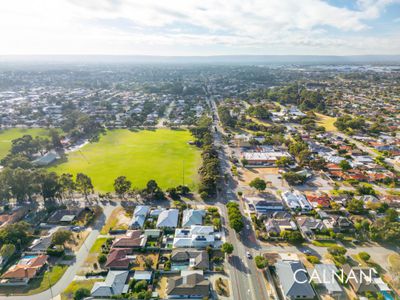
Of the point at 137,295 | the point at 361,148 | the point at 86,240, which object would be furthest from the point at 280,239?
the point at 361,148

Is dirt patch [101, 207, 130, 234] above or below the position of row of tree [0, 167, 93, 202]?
below

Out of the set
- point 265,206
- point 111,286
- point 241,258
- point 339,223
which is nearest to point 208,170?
A: point 265,206

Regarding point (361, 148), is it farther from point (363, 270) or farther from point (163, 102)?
point (163, 102)

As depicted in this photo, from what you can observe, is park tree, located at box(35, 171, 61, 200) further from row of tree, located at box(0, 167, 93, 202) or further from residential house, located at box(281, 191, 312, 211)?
residential house, located at box(281, 191, 312, 211)

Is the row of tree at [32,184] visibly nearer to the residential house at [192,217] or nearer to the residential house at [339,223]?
the residential house at [192,217]

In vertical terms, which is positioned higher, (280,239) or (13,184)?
(13,184)

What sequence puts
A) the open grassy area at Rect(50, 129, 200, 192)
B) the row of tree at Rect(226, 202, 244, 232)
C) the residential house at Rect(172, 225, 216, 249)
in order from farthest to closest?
the open grassy area at Rect(50, 129, 200, 192), the row of tree at Rect(226, 202, 244, 232), the residential house at Rect(172, 225, 216, 249)

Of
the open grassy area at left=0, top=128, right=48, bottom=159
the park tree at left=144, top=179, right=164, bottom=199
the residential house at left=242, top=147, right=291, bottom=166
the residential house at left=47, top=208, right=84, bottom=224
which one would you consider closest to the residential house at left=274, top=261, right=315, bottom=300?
the park tree at left=144, top=179, right=164, bottom=199
